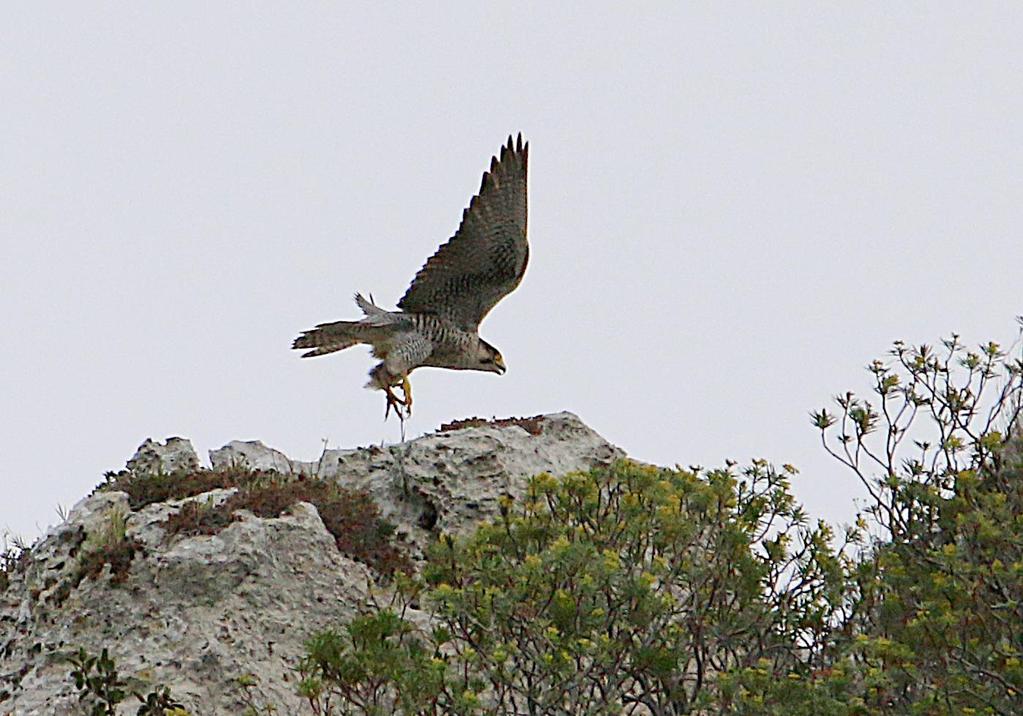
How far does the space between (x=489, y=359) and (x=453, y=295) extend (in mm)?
1120

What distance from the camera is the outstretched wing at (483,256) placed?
13539 mm

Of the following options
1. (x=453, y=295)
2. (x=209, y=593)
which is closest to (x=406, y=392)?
(x=453, y=295)

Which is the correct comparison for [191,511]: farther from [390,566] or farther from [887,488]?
[887,488]

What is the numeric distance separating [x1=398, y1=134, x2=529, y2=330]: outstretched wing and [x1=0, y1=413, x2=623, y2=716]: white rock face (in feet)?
8.73

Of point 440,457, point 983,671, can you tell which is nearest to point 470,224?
point 440,457

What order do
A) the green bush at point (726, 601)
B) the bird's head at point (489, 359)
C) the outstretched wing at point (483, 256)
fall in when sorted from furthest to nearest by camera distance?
1. the bird's head at point (489, 359)
2. the outstretched wing at point (483, 256)
3. the green bush at point (726, 601)

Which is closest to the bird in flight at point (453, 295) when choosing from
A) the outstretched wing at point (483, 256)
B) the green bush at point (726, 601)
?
the outstretched wing at point (483, 256)

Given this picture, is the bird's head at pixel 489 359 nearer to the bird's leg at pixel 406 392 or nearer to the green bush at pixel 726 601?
the bird's leg at pixel 406 392

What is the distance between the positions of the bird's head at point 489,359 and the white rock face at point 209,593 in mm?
3512

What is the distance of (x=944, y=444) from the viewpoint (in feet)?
29.0

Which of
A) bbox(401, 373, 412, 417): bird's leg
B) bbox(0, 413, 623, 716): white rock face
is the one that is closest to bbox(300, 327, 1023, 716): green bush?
bbox(0, 413, 623, 716): white rock face

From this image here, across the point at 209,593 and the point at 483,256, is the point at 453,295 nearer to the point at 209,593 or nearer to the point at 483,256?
the point at 483,256

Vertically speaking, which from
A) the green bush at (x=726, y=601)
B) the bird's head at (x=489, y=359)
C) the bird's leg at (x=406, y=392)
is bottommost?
the green bush at (x=726, y=601)

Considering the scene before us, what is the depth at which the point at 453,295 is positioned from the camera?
46.8 ft
